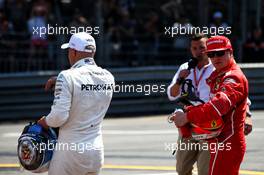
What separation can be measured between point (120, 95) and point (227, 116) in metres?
9.50

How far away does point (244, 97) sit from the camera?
643 cm

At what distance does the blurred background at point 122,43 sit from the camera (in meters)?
15.7

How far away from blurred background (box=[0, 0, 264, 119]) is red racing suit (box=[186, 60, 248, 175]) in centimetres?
938

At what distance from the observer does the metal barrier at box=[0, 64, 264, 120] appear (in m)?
15.6

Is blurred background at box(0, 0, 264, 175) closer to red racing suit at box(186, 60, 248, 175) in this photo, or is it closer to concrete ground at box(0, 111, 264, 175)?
concrete ground at box(0, 111, 264, 175)

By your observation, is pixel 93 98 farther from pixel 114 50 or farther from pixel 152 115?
pixel 114 50

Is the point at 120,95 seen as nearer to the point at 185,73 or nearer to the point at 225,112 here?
the point at 185,73

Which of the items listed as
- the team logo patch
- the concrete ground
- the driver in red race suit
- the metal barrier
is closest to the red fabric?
the driver in red race suit

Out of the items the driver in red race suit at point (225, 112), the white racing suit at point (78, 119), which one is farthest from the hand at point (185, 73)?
the white racing suit at point (78, 119)

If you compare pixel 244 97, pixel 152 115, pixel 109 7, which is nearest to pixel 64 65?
pixel 152 115

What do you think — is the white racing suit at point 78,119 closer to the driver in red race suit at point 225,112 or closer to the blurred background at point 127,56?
the driver in red race suit at point 225,112

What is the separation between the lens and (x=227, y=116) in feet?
21.1

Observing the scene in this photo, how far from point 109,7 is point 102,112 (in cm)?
1273

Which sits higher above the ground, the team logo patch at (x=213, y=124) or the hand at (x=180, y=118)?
the hand at (x=180, y=118)
